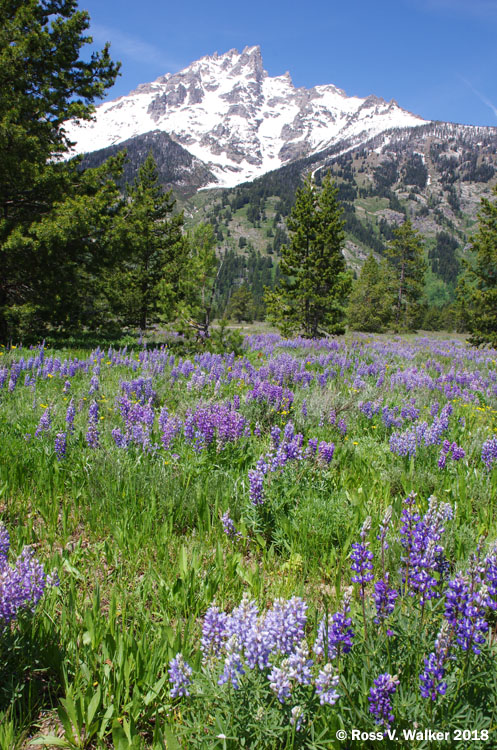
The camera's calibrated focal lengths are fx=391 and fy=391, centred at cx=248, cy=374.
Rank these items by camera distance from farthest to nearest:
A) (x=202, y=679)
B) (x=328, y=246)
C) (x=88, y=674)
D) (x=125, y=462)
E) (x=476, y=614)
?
(x=328, y=246)
(x=125, y=462)
(x=88, y=674)
(x=202, y=679)
(x=476, y=614)

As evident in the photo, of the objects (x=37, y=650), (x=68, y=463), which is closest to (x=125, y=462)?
(x=68, y=463)

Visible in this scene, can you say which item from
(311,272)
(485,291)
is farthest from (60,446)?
(485,291)

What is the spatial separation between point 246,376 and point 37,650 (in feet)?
19.2

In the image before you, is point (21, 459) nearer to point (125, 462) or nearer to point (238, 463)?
point (125, 462)

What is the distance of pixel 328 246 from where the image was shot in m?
24.6

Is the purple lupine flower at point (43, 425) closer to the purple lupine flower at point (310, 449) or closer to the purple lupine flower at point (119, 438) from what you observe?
the purple lupine flower at point (119, 438)

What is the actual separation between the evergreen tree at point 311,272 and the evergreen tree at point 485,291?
8.44 meters

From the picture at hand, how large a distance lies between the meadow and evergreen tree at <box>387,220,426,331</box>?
49.1 metres

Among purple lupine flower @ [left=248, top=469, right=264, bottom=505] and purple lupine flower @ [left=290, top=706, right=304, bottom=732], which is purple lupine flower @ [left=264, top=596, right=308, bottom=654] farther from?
purple lupine flower @ [left=248, top=469, right=264, bottom=505]

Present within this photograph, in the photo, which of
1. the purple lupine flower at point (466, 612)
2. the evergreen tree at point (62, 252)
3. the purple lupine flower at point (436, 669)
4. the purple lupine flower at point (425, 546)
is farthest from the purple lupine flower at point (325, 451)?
the evergreen tree at point (62, 252)

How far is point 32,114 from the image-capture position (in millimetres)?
13852

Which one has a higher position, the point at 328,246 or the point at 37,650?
the point at 328,246

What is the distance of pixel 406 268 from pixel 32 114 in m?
48.5

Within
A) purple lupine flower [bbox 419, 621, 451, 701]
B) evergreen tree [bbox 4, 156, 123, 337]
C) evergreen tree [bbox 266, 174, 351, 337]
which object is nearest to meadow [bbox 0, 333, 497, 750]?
purple lupine flower [bbox 419, 621, 451, 701]
